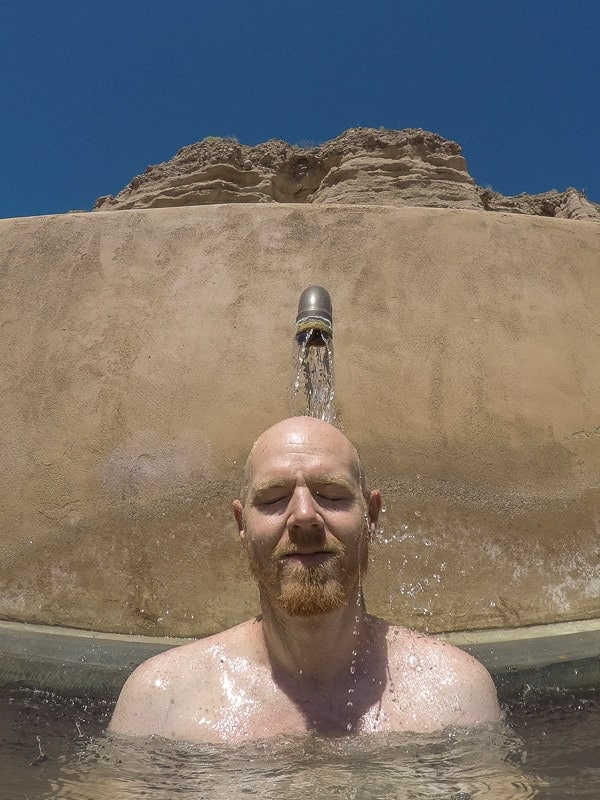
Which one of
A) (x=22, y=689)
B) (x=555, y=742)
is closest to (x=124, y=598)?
(x=22, y=689)

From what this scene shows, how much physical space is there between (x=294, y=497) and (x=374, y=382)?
1.67 meters

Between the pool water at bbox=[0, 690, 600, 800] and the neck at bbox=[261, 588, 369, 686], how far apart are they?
16 cm

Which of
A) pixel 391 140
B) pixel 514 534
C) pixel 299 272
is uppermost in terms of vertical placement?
pixel 391 140

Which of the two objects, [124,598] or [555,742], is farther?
[124,598]

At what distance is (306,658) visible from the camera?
1780mm

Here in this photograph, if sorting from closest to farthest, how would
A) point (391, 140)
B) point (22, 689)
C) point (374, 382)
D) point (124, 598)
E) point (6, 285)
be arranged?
1. point (22, 689)
2. point (124, 598)
3. point (374, 382)
4. point (6, 285)
5. point (391, 140)

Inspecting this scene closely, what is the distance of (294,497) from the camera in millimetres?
1700

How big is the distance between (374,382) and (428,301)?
475 mm

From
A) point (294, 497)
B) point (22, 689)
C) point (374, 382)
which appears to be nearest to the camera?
point (294, 497)

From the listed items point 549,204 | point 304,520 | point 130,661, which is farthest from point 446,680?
point 549,204

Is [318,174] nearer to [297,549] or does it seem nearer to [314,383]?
[314,383]

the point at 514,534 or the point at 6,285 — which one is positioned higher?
the point at 6,285

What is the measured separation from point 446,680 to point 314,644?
33 centimetres

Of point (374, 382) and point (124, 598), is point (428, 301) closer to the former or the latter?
point (374, 382)
